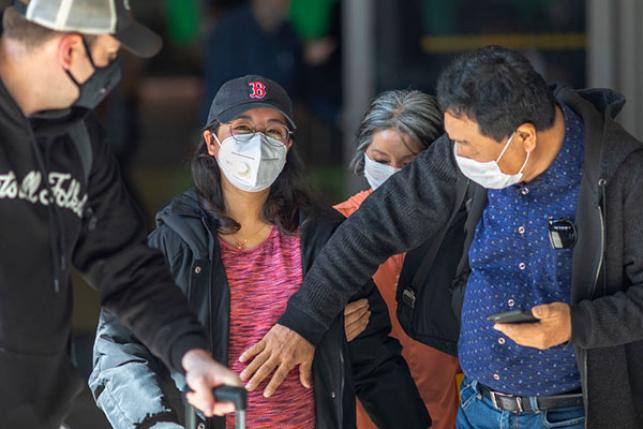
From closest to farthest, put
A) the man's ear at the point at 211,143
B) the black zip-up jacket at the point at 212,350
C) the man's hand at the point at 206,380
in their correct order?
the man's hand at the point at 206,380
the black zip-up jacket at the point at 212,350
the man's ear at the point at 211,143

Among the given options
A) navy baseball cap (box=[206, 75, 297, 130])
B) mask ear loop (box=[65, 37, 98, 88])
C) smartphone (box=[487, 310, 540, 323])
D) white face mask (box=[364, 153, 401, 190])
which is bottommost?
smartphone (box=[487, 310, 540, 323])

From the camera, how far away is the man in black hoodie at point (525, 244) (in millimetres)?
3045

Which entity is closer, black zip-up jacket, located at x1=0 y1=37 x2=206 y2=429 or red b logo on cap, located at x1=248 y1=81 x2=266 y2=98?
black zip-up jacket, located at x1=0 y1=37 x2=206 y2=429

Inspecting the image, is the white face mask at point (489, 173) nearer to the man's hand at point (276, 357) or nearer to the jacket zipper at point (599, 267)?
the jacket zipper at point (599, 267)

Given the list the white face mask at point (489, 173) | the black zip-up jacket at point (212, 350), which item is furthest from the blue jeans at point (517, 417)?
the white face mask at point (489, 173)

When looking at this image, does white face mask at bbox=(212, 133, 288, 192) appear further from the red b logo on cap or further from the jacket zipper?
the jacket zipper

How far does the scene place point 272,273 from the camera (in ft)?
11.0

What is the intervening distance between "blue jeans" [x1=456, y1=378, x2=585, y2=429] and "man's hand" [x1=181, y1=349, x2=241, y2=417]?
90 centimetres

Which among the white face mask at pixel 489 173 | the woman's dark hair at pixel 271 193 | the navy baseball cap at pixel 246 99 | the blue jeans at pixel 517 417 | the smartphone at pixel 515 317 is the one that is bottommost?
the blue jeans at pixel 517 417

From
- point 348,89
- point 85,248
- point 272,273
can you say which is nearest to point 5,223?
point 85,248

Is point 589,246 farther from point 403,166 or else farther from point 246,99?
point 246,99

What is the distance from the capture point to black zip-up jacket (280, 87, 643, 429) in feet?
10.0

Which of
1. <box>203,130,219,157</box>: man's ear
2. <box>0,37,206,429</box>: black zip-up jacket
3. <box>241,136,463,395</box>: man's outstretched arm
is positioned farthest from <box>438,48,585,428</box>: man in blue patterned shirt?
<box>0,37,206,429</box>: black zip-up jacket

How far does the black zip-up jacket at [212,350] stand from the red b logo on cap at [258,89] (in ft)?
1.07
